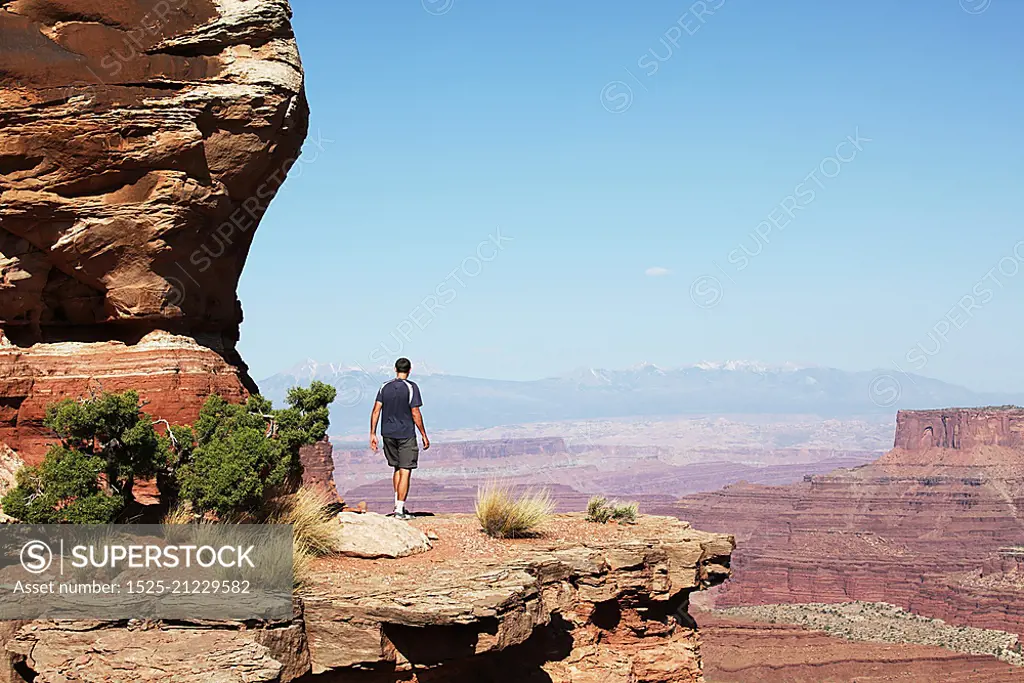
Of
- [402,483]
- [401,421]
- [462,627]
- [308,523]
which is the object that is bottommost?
[462,627]

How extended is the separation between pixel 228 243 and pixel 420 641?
7.40 meters

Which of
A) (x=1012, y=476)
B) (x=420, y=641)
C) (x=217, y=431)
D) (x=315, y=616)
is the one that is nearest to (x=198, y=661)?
(x=315, y=616)

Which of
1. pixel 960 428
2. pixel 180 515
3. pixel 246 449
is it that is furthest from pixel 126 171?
pixel 960 428

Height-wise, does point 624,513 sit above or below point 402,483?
below

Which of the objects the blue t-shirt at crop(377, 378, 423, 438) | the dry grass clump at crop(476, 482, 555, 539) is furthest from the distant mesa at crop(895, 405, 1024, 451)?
the blue t-shirt at crop(377, 378, 423, 438)

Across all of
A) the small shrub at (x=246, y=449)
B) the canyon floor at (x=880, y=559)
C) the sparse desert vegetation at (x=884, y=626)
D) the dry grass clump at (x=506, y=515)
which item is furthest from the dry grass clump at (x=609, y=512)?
the sparse desert vegetation at (x=884, y=626)

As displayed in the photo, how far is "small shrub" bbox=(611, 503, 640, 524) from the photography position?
18.6 m

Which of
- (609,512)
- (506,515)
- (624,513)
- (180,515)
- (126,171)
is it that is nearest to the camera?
(180,515)

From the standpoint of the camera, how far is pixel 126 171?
1455cm

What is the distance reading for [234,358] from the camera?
57.6ft

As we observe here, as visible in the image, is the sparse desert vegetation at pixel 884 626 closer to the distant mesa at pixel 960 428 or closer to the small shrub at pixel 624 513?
the small shrub at pixel 624 513

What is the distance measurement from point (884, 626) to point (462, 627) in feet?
227

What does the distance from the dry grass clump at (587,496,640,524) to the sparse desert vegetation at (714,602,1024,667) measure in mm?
51779

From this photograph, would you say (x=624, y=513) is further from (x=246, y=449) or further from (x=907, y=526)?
(x=907, y=526)
